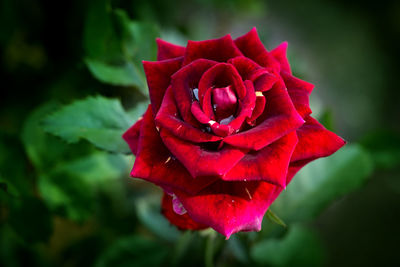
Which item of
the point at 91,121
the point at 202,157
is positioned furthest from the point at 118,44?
the point at 202,157

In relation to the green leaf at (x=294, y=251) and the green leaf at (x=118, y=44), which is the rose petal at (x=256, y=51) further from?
the green leaf at (x=294, y=251)

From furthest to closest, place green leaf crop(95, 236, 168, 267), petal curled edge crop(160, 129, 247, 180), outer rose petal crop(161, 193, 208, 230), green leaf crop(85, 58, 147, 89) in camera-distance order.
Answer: green leaf crop(95, 236, 168, 267)
green leaf crop(85, 58, 147, 89)
outer rose petal crop(161, 193, 208, 230)
petal curled edge crop(160, 129, 247, 180)

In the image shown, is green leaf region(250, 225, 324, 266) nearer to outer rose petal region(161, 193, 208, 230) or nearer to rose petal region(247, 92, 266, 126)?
outer rose petal region(161, 193, 208, 230)

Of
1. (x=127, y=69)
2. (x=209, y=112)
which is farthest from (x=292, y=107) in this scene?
(x=127, y=69)

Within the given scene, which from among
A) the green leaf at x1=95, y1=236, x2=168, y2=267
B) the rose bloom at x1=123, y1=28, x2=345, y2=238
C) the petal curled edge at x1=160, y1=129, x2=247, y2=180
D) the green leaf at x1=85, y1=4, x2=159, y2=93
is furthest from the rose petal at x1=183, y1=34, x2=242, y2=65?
the green leaf at x1=95, y1=236, x2=168, y2=267

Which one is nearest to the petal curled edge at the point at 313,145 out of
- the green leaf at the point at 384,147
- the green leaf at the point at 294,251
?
the green leaf at the point at 294,251
